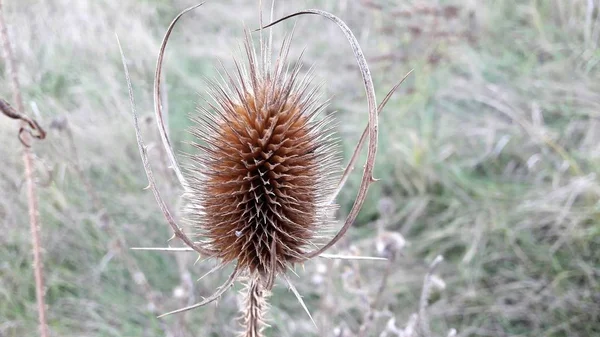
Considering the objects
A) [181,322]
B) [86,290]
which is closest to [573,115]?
[181,322]

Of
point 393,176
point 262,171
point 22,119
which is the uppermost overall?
point 22,119

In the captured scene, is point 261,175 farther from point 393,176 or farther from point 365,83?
point 393,176

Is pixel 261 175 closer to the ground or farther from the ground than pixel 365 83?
closer to the ground

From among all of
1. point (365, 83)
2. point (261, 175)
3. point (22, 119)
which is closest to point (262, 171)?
point (261, 175)

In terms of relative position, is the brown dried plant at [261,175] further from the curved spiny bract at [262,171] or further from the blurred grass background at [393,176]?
the blurred grass background at [393,176]

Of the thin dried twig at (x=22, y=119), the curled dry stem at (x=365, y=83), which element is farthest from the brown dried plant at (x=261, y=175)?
the thin dried twig at (x=22, y=119)

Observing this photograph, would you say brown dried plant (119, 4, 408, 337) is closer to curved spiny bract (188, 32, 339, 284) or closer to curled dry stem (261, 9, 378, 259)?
curved spiny bract (188, 32, 339, 284)
